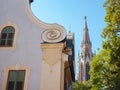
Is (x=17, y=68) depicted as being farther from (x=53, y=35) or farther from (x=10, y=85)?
(x=53, y=35)

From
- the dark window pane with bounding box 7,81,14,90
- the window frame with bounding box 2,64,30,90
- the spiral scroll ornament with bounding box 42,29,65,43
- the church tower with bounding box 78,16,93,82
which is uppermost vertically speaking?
the church tower with bounding box 78,16,93,82

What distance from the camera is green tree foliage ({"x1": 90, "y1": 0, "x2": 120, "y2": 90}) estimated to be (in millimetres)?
16922

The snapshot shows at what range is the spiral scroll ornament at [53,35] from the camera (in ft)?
38.7

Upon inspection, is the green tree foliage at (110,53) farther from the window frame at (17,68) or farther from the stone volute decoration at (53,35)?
the window frame at (17,68)

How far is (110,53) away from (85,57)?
81380mm

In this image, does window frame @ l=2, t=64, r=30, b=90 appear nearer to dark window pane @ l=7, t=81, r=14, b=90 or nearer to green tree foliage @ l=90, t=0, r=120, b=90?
dark window pane @ l=7, t=81, r=14, b=90

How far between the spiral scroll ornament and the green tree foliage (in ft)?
20.2

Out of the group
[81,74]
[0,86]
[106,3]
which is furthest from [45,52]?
[81,74]

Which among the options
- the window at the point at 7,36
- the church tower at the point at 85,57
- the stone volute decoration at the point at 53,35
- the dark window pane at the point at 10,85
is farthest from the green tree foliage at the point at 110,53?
the church tower at the point at 85,57

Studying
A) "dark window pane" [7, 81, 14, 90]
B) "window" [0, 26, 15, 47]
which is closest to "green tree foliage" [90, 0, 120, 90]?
"window" [0, 26, 15, 47]

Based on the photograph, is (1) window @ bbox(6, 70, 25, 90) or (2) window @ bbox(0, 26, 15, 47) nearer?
(1) window @ bbox(6, 70, 25, 90)

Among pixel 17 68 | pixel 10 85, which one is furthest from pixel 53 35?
pixel 10 85

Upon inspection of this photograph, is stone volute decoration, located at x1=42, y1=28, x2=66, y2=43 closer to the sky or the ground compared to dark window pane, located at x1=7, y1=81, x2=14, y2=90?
closer to the sky

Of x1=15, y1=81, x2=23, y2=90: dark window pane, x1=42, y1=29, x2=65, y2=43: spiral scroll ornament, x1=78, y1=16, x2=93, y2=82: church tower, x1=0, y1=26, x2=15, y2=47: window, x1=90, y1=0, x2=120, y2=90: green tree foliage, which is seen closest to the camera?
x1=15, y1=81, x2=23, y2=90: dark window pane
